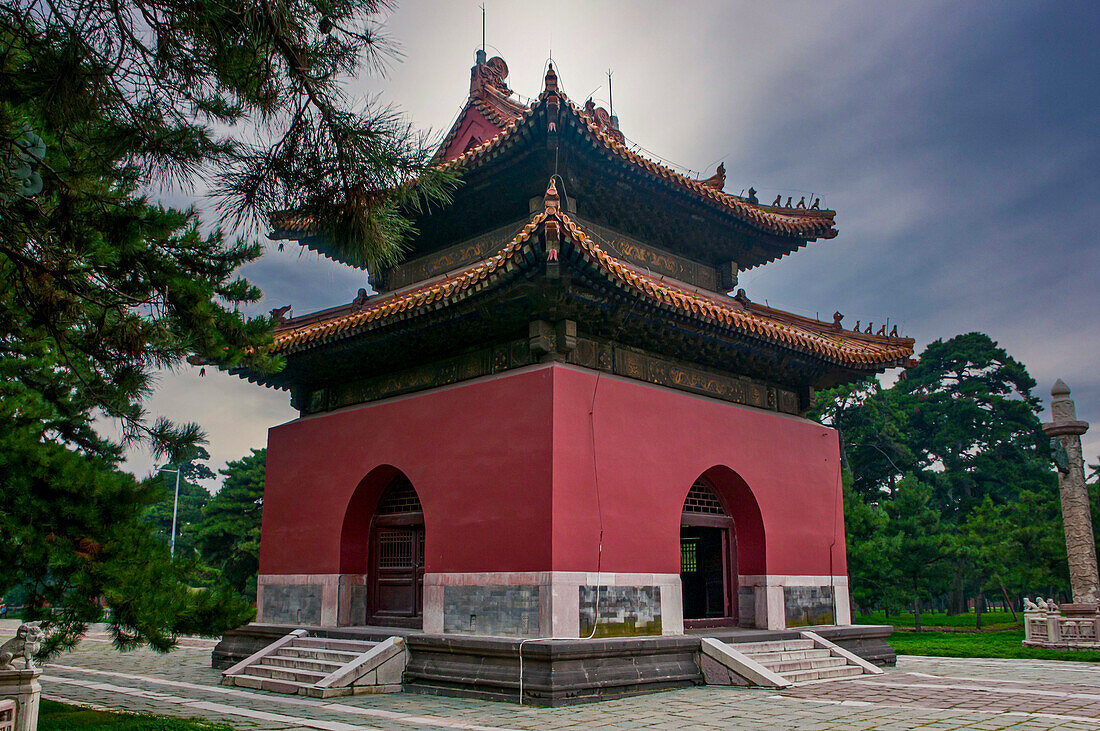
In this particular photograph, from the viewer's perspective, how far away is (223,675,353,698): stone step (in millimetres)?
8594

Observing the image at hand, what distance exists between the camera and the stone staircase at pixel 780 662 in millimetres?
8922

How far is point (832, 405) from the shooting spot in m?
35.3

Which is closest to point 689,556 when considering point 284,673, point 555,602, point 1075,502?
point 555,602

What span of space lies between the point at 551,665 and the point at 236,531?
683 inches

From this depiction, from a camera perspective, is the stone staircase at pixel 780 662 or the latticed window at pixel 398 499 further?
the latticed window at pixel 398 499

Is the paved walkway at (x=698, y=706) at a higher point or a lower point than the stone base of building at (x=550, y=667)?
lower

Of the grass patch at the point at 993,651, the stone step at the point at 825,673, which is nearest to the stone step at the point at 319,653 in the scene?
the stone step at the point at 825,673

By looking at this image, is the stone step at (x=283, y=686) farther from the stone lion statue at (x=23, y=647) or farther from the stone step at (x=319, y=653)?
the stone lion statue at (x=23, y=647)

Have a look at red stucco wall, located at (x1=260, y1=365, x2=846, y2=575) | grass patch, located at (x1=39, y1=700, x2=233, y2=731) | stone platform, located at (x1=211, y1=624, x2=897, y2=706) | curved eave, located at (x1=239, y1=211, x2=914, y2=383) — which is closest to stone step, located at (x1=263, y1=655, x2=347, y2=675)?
stone platform, located at (x1=211, y1=624, x2=897, y2=706)

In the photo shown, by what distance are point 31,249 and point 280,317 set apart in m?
6.26

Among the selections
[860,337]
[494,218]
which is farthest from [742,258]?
[494,218]

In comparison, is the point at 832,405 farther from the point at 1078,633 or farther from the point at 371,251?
the point at 371,251

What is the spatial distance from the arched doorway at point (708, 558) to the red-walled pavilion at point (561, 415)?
1.5 inches

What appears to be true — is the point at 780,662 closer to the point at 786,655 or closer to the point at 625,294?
the point at 786,655
